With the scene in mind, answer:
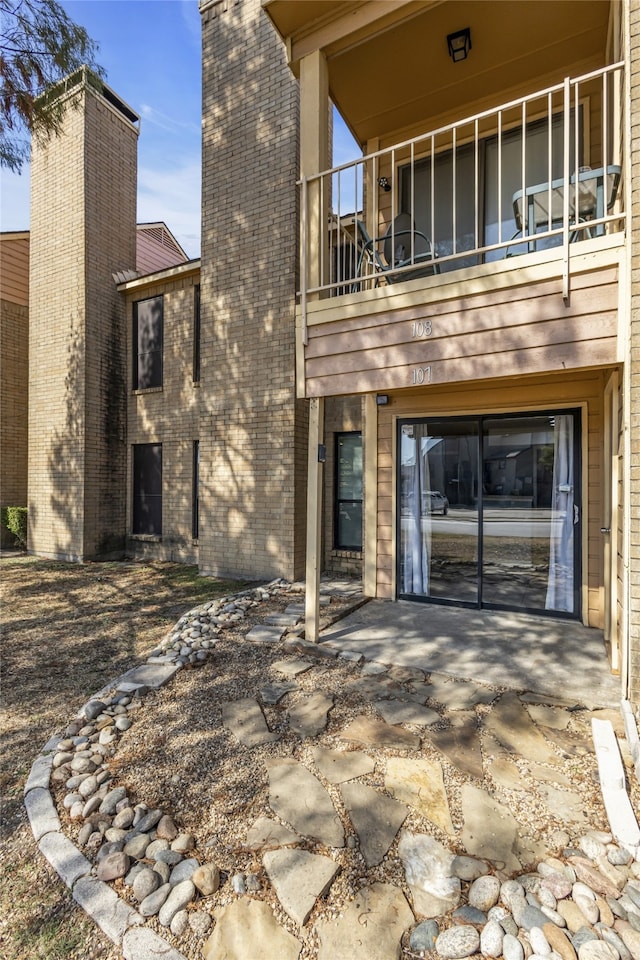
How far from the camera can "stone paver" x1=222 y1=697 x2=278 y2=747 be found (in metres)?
2.93

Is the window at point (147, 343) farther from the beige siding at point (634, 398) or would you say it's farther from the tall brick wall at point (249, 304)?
the beige siding at point (634, 398)

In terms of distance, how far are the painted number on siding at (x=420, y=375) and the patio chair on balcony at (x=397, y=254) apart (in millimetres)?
811

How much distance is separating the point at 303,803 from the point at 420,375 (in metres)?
3.07

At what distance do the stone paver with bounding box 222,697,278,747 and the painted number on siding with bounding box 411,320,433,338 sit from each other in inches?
122

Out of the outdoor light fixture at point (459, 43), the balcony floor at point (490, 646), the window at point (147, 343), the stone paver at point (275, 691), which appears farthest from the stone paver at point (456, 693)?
the window at point (147, 343)

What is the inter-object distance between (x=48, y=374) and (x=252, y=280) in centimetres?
529

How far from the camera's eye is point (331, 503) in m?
7.89

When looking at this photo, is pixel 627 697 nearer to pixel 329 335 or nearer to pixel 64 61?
pixel 329 335

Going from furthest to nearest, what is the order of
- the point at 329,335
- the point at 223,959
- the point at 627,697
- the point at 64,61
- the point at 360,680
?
1. the point at 64,61
2. the point at 329,335
3. the point at 360,680
4. the point at 627,697
5. the point at 223,959

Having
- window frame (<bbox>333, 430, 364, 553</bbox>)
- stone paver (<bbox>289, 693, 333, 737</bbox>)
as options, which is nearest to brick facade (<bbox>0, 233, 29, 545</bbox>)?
window frame (<bbox>333, 430, 364, 553</bbox>)

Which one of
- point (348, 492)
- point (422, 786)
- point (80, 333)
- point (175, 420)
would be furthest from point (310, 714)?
point (80, 333)

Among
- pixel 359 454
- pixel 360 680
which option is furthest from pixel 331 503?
pixel 360 680

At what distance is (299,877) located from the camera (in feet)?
6.38

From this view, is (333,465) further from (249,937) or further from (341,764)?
(249,937)
